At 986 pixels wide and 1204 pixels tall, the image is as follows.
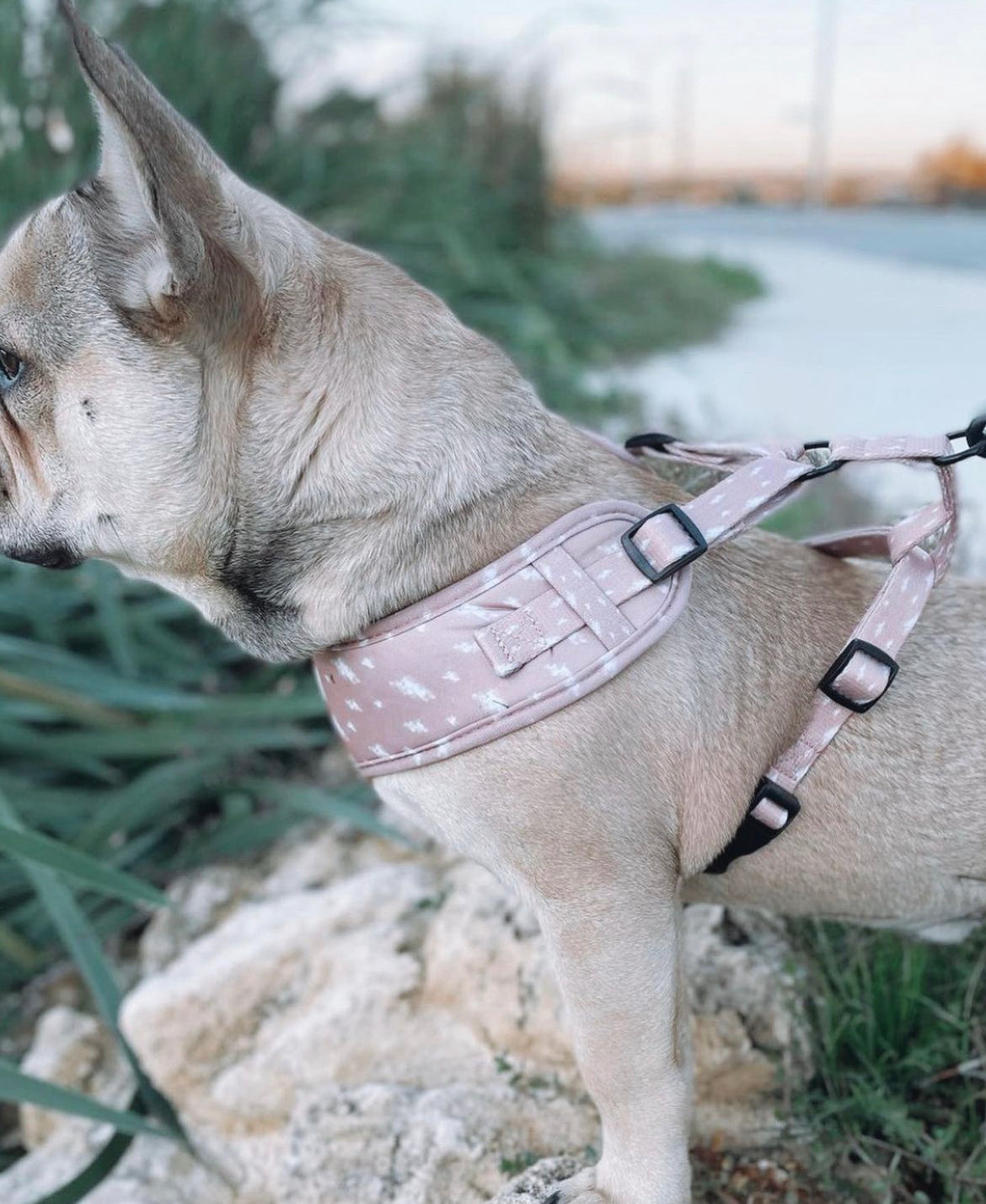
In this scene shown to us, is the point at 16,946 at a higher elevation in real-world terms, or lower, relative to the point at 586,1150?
lower

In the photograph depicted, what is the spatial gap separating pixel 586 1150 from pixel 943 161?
419cm

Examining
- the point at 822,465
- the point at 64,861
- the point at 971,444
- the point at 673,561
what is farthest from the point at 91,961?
the point at 971,444

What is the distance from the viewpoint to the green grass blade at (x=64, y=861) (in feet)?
6.42

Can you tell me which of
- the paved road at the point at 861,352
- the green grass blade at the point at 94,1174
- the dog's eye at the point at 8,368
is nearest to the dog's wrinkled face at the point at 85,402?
the dog's eye at the point at 8,368

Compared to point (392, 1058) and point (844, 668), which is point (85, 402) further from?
point (392, 1058)

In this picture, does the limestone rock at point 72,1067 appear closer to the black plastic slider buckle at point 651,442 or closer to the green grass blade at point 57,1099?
the green grass blade at point 57,1099

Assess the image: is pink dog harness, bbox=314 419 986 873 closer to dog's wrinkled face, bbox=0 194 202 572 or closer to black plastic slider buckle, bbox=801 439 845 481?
black plastic slider buckle, bbox=801 439 845 481

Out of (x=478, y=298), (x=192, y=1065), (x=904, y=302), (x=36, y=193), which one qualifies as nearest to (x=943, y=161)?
(x=904, y=302)

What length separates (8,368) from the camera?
5.10 ft

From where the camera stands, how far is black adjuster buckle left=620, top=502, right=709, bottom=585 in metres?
1.41

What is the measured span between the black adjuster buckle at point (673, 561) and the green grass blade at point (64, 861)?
115 cm

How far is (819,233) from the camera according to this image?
816 cm

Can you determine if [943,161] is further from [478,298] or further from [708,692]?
[708,692]

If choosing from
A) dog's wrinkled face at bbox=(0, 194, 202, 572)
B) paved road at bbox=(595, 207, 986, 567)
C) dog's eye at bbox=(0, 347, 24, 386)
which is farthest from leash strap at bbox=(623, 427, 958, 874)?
paved road at bbox=(595, 207, 986, 567)
